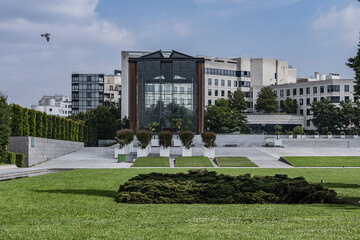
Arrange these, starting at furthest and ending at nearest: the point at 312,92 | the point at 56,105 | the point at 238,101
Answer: the point at 56,105 < the point at 238,101 < the point at 312,92

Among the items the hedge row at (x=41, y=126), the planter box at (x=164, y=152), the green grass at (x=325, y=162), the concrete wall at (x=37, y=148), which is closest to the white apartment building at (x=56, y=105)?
the hedge row at (x=41, y=126)

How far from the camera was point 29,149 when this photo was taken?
3938 cm

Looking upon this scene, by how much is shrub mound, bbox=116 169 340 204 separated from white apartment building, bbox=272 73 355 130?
9365 cm

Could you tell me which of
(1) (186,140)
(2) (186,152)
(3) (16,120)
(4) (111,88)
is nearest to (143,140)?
(1) (186,140)

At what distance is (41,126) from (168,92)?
27691mm

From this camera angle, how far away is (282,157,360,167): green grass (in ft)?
131

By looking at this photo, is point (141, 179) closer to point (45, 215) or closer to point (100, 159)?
point (45, 215)

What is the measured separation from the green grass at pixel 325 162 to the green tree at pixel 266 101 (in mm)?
73679

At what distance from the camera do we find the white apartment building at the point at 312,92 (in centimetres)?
11044

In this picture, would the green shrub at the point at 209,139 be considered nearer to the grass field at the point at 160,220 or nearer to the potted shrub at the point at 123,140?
the potted shrub at the point at 123,140

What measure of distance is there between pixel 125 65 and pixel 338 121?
155ft

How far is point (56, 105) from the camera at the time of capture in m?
186

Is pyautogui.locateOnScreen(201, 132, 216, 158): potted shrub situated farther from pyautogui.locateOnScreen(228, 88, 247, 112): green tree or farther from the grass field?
pyautogui.locateOnScreen(228, 88, 247, 112): green tree

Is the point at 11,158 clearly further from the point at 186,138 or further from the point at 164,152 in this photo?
the point at 186,138
